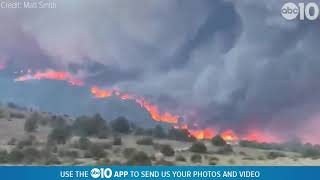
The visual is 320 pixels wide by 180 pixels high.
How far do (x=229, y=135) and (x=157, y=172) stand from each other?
2.29 feet

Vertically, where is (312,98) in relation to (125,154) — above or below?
above

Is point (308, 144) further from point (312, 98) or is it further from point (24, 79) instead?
point (24, 79)

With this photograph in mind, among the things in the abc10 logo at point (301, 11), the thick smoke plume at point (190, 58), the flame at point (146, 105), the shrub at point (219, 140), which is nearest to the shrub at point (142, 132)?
the flame at point (146, 105)

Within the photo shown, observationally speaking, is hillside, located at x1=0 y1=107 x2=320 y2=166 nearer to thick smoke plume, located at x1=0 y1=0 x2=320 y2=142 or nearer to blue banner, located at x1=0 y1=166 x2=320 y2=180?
blue banner, located at x1=0 y1=166 x2=320 y2=180

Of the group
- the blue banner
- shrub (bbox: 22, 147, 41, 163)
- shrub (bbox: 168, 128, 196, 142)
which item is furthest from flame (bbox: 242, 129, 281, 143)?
shrub (bbox: 22, 147, 41, 163)

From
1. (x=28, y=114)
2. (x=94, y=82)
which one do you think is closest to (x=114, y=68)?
Answer: (x=94, y=82)

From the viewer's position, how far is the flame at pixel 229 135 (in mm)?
4953

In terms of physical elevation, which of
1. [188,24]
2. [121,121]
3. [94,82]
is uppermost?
[188,24]

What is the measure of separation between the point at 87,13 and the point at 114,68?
1.72ft

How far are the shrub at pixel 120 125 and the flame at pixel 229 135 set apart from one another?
827mm

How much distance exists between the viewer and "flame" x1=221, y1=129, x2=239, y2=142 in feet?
16.3

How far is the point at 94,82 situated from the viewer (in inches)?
197

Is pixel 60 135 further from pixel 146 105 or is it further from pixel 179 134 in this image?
pixel 179 134

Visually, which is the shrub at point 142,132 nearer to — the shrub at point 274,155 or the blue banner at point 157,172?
the blue banner at point 157,172
